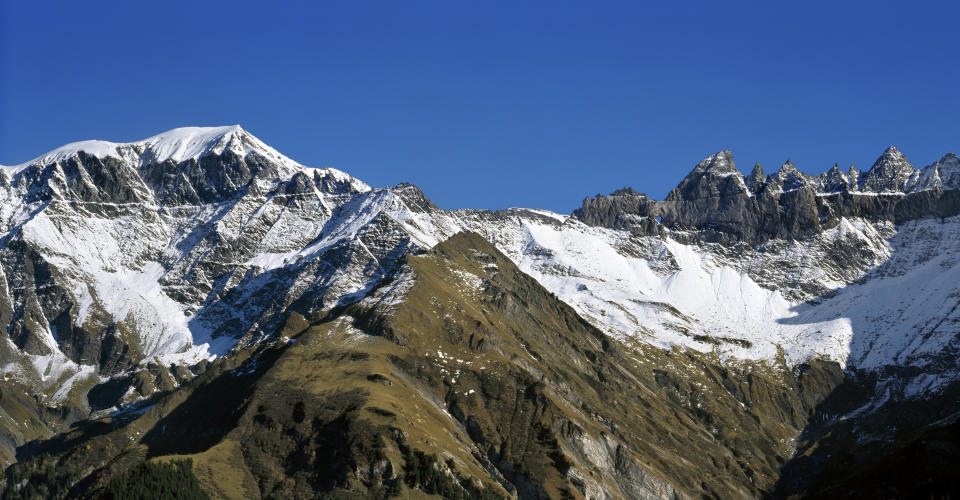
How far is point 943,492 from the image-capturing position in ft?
603

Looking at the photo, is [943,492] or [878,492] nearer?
[943,492]

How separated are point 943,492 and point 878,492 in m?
16.3

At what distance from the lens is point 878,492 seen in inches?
7825
